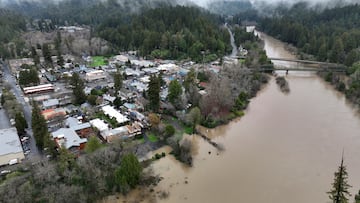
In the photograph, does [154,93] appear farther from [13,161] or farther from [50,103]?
[13,161]

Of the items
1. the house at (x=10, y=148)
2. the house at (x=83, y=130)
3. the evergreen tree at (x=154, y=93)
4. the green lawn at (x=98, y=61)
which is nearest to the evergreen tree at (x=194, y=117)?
the evergreen tree at (x=154, y=93)

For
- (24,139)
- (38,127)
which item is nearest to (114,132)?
(38,127)

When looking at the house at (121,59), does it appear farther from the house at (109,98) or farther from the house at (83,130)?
the house at (83,130)

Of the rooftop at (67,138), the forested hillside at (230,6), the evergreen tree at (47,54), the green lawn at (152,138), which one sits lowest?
the green lawn at (152,138)

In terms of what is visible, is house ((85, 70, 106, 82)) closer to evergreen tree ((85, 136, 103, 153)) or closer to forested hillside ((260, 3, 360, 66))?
evergreen tree ((85, 136, 103, 153))

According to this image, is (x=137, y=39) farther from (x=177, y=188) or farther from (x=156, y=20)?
(x=177, y=188)

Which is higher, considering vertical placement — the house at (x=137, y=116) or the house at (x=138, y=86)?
the house at (x=138, y=86)
